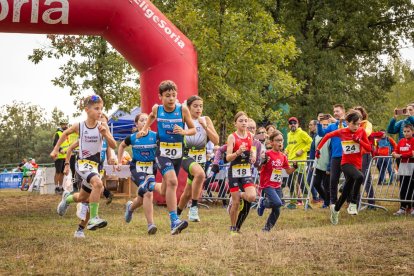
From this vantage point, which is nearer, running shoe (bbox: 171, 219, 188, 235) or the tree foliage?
running shoe (bbox: 171, 219, 188, 235)

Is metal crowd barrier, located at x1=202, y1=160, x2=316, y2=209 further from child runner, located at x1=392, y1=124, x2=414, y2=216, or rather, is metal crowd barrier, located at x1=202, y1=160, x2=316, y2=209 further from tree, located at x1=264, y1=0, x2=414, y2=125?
tree, located at x1=264, y1=0, x2=414, y2=125

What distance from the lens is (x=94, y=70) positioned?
81.8 ft

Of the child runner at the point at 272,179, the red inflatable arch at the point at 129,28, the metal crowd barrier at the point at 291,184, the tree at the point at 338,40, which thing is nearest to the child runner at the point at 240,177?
the child runner at the point at 272,179

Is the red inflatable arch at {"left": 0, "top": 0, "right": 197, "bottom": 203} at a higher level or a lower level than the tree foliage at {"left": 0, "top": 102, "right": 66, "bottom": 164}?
higher

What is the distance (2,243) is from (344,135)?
5.42 metres

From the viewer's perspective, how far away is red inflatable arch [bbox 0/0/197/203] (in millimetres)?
13805

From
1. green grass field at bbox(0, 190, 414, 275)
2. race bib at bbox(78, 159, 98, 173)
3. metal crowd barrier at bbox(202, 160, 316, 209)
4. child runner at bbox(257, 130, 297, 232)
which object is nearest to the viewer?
green grass field at bbox(0, 190, 414, 275)

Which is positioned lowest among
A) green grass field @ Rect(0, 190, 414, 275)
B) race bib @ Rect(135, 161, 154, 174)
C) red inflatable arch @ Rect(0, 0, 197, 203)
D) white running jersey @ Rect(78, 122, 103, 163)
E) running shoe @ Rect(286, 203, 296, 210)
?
running shoe @ Rect(286, 203, 296, 210)

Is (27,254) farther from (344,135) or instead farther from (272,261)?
(344,135)

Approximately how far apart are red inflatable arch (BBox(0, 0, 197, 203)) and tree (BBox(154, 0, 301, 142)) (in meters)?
3.15

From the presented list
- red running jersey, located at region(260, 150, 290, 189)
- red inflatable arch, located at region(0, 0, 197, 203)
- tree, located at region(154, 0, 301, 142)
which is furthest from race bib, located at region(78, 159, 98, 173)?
tree, located at region(154, 0, 301, 142)

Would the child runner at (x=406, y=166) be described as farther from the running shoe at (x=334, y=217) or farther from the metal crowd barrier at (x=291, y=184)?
the metal crowd barrier at (x=291, y=184)

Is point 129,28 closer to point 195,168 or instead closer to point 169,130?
point 195,168

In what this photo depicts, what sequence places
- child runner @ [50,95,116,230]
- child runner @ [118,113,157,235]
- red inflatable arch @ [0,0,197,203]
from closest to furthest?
1. child runner @ [50,95,116,230]
2. child runner @ [118,113,157,235]
3. red inflatable arch @ [0,0,197,203]
